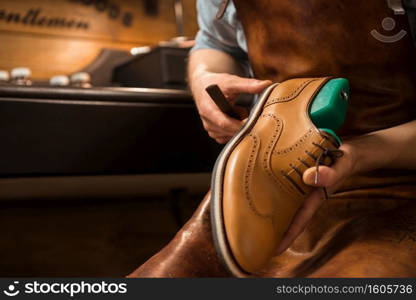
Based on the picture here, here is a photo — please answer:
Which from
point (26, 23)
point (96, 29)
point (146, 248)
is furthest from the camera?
point (96, 29)

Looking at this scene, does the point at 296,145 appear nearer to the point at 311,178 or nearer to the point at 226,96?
Answer: the point at 311,178

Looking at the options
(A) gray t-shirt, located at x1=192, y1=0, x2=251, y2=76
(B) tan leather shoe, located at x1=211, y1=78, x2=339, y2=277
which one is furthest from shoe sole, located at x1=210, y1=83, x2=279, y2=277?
(A) gray t-shirt, located at x1=192, y1=0, x2=251, y2=76

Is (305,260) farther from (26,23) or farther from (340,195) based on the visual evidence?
(26,23)

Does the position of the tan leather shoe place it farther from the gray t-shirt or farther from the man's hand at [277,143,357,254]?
the gray t-shirt

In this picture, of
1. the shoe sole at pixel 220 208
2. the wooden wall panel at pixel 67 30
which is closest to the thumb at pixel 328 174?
the shoe sole at pixel 220 208

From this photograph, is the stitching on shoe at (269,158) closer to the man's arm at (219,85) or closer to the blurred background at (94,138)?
the man's arm at (219,85)

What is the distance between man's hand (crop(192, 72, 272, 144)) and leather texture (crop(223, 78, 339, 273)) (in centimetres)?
6

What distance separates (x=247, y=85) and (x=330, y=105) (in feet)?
0.51

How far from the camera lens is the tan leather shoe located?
0.62 m

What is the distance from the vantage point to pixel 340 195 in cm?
81

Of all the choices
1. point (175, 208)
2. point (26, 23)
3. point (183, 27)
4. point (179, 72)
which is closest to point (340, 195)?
point (179, 72)

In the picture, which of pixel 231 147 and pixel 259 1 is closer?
pixel 231 147

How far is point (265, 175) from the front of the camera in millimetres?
682

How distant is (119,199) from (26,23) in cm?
93
